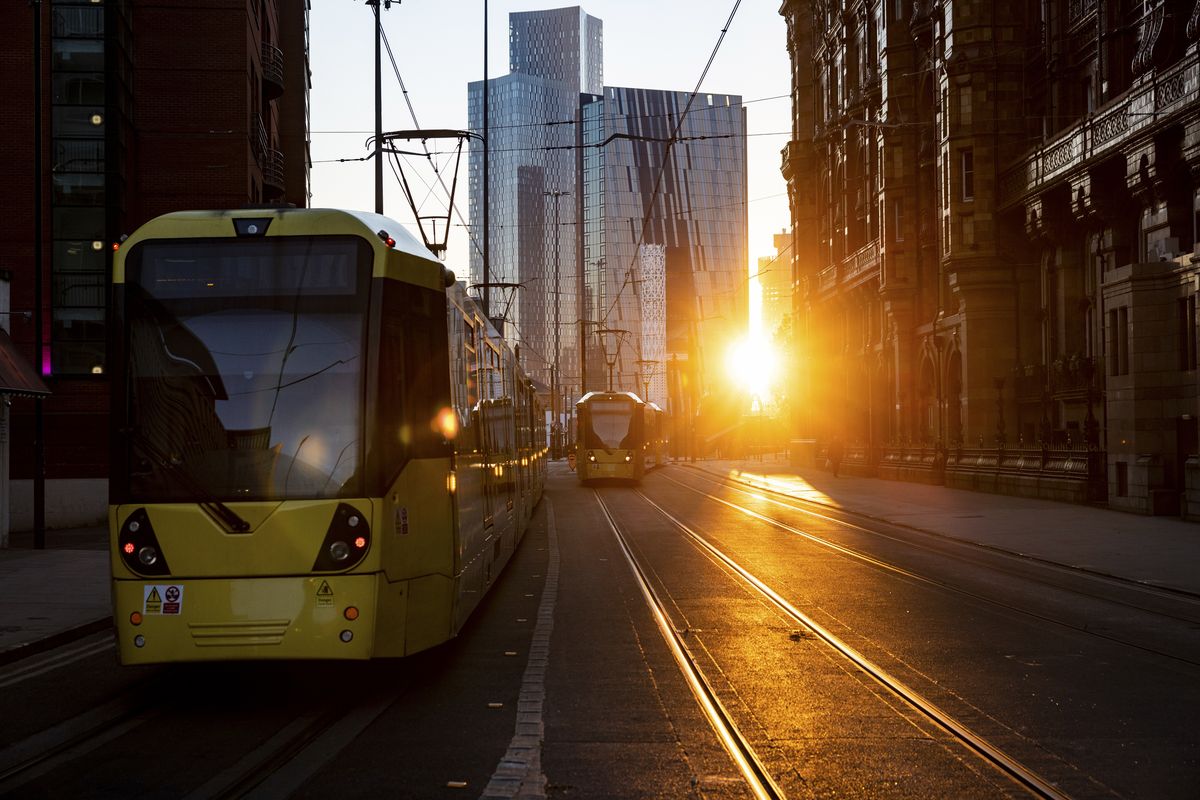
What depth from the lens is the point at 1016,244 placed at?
128 feet

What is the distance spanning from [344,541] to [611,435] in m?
35.5

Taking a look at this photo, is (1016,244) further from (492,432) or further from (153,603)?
(153,603)

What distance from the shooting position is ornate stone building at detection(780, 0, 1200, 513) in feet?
89.7

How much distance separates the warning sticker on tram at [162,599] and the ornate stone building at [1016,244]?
839 inches

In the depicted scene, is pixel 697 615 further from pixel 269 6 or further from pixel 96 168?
pixel 269 6

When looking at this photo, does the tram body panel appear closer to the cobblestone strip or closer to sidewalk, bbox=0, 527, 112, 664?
the cobblestone strip

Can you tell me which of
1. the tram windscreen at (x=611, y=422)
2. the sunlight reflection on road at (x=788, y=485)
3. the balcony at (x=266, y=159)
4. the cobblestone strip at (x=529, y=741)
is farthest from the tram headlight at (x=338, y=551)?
the tram windscreen at (x=611, y=422)

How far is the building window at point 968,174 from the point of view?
39219 millimetres

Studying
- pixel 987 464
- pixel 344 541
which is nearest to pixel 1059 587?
pixel 344 541

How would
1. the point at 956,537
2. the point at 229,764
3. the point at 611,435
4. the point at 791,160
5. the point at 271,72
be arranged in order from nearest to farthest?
the point at 229,764 < the point at 956,537 < the point at 271,72 < the point at 611,435 < the point at 791,160

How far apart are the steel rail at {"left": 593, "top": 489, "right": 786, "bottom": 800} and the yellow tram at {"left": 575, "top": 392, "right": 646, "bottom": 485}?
29.0 m

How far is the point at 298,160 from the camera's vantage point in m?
57.8

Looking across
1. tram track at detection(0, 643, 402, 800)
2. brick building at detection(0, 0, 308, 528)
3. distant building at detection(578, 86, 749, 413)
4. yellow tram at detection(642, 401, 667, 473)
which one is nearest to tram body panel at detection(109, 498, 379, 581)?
tram track at detection(0, 643, 402, 800)

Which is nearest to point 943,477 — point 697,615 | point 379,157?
point 379,157
